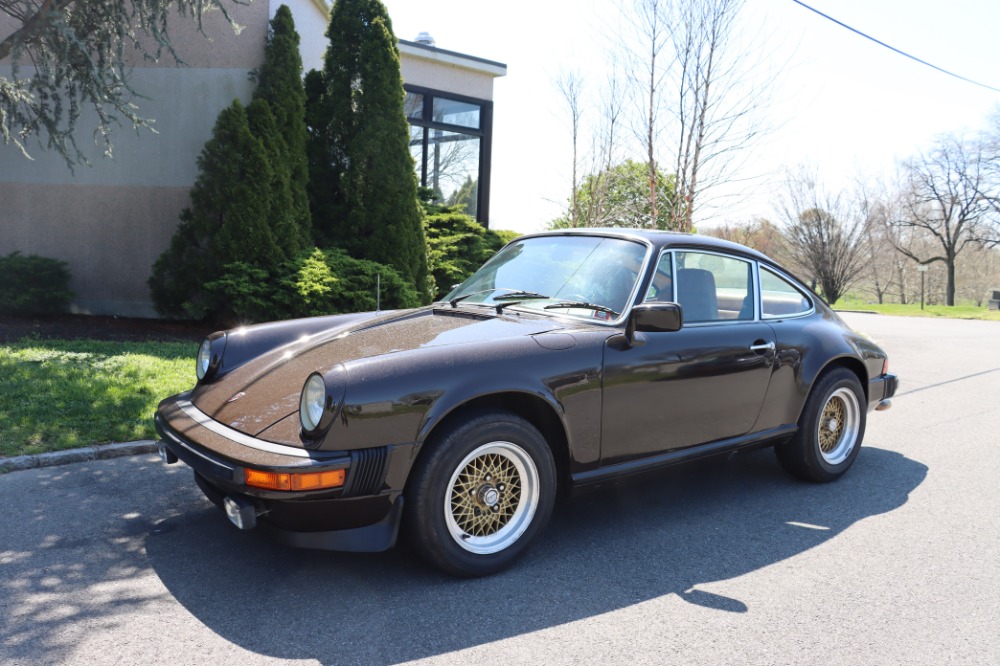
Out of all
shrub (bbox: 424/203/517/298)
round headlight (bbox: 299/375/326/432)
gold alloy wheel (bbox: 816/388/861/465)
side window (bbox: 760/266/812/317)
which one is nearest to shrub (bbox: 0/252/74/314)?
shrub (bbox: 424/203/517/298)

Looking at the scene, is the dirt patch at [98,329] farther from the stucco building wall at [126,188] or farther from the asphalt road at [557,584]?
the asphalt road at [557,584]

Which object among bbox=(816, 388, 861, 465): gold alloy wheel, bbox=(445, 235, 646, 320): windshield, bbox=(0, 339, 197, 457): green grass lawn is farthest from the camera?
bbox=(0, 339, 197, 457): green grass lawn

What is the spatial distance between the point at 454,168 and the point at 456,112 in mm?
1153

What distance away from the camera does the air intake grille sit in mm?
2846

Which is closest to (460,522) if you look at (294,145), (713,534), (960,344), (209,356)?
(713,534)

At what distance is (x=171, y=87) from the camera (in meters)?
10.3

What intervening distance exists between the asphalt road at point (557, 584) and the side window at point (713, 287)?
84 centimetres

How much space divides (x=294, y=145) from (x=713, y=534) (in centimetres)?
793

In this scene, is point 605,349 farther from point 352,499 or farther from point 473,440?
point 352,499

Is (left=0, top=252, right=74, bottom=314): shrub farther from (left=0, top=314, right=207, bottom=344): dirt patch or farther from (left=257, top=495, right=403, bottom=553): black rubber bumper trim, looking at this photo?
(left=257, top=495, right=403, bottom=553): black rubber bumper trim

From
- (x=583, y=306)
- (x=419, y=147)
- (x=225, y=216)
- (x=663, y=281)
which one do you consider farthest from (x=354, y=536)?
(x=419, y=147)

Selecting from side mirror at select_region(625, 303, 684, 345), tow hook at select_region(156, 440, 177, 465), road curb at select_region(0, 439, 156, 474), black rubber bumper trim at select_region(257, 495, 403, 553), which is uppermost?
side mirror at select_region(625, 303, 684, 345)

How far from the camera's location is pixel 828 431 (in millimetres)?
4789

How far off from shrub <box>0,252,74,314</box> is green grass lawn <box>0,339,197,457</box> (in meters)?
1.66
